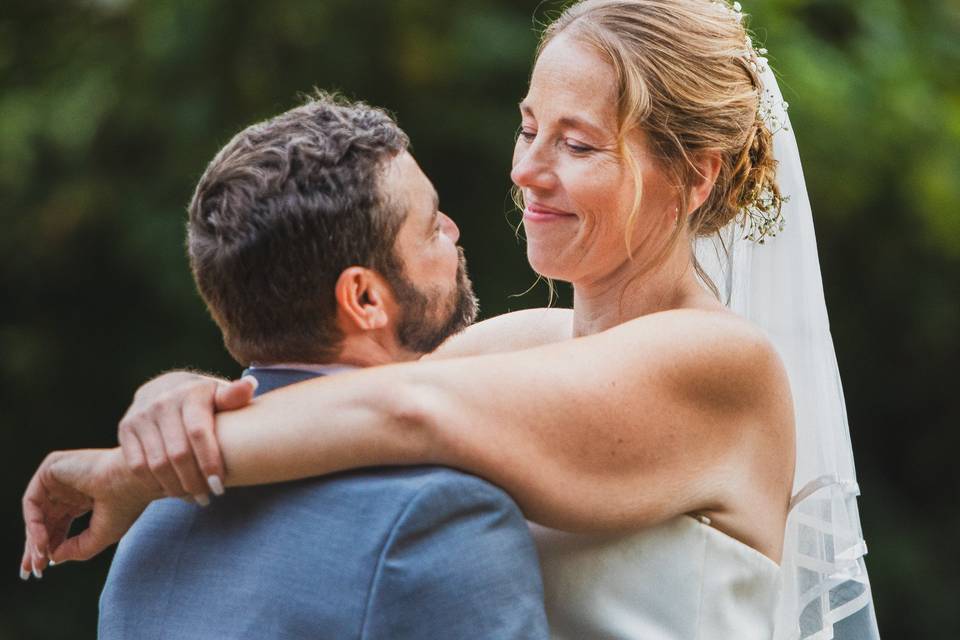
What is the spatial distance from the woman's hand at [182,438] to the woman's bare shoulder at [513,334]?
1240mm

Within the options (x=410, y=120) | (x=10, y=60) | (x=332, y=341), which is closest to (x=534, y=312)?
(x=332, y=341)

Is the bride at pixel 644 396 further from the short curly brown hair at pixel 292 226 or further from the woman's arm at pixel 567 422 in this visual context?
the short curly brown hair at pixel 292 226

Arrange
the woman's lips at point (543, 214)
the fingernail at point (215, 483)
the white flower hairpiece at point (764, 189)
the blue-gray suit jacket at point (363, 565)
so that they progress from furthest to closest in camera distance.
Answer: the white flower hairpiece at point (764, 189), the woman's lips at point (543, 214), the fingernail at point (215, 483), the blue-gray suit jacket at point (363, 565)

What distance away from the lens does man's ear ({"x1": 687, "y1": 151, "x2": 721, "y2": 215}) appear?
305cm

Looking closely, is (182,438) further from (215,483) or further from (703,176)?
(703,176)

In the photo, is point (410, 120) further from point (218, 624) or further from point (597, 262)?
point (218, 624)

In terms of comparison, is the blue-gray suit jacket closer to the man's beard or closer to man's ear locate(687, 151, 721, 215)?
the man's beard

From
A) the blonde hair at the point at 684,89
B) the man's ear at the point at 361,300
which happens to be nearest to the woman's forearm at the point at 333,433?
the man's ear at the point at 361,300

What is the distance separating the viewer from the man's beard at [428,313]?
2.62 metres

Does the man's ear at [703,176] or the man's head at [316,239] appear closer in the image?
the man's head at [316,239]

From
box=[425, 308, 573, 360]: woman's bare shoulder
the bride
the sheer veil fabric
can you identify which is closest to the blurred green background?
box=[425, 308, 573, 360]: woman's bare shoulder

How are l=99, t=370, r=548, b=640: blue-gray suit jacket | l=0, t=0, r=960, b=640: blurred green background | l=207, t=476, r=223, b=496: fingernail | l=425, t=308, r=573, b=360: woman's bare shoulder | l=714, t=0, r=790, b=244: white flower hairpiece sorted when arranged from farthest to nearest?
1. l=0, t=0, r=960, b=640: blurred green background
2. l=425, t=308, r=573, b=360: woman's bare shoulder
3. l=714, t=0, r=790, b=244: white flower hairpiece
4. l=207, t=476, r=223, b=496: fingernail
5. l=99, t=370, r=548, b=640: blue-gray suit jacket

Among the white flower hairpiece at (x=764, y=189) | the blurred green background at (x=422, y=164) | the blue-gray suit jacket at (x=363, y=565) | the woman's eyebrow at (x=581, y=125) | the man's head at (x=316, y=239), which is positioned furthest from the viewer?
the blurred green background at (x=422, y=164)

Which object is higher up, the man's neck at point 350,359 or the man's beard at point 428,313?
the man's beard at point 428,313
